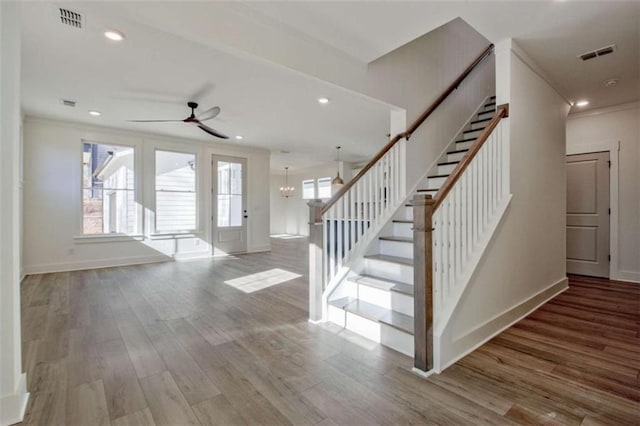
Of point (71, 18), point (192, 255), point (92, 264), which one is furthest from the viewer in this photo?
point (192, 255)

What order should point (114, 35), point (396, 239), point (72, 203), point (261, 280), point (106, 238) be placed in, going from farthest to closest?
point (106, 238) < point (72, 203) < point (261, 280) < point (396, 239) < point (114, 35)

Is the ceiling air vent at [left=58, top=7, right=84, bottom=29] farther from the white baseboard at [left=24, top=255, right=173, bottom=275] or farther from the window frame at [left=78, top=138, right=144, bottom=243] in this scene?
the white baseboard at [left=24, top=255, right=173, bottom=275]

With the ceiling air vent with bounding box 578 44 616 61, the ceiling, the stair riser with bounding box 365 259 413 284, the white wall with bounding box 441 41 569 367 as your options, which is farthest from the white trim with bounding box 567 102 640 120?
the stair riser with bounding box 365 259 413 284

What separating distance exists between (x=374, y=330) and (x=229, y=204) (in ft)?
18.6

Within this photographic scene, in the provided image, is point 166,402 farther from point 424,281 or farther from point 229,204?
point 229,204

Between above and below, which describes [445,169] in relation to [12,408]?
above

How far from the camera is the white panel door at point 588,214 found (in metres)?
4.72

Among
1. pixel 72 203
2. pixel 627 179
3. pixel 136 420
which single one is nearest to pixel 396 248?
pixel 136 420

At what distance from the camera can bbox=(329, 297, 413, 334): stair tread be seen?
2.32 meters

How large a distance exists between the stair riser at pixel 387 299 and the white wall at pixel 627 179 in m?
4.31

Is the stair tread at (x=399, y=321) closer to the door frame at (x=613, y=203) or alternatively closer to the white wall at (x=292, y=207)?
the door frame at (x=613, y=203)

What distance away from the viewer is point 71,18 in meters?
2.44

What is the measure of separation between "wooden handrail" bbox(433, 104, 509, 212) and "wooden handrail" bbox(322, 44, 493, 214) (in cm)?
99

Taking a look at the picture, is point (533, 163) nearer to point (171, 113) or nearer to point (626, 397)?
point (626, 397)
